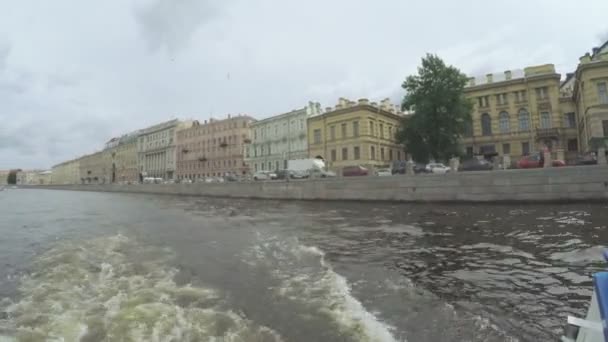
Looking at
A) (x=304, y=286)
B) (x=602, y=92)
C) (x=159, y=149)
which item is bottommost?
(x=304, y=286)

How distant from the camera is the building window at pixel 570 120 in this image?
40875 mm

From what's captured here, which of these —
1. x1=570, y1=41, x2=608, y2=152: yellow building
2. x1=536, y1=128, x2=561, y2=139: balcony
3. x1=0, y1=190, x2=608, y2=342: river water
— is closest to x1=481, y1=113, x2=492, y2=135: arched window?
x1=536, y1=128, x2=561, y2=139: balcony

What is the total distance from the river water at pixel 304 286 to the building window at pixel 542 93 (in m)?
36.9

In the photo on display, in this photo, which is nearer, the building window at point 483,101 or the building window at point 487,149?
the building window at point 487,149

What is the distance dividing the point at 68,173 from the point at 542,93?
650ft

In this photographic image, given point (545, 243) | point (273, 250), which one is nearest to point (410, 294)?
point (273, 250)

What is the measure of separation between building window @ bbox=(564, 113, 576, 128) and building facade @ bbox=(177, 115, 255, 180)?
52465 mm

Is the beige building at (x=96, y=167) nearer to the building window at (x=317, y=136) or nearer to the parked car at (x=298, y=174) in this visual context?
the building window at (x=317, y=136)

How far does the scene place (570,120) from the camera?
41.1 m

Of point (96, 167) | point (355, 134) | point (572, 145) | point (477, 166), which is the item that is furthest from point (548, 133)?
point (96, 167)

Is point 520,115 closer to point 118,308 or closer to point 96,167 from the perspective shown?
point 118,308

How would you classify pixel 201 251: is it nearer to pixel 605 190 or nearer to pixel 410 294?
pixel 410 294

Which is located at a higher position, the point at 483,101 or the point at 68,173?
the point at 483,101

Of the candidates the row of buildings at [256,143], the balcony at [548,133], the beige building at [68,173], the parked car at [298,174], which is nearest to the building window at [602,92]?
the balcony at [548,133]
